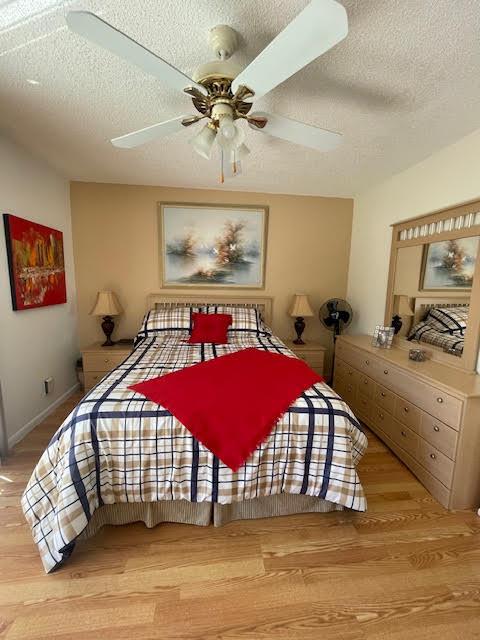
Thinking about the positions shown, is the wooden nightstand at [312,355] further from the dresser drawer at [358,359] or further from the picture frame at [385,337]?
the picture frame at [385,337]

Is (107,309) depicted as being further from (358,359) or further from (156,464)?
(358,359)

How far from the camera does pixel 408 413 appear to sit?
191 centimetres

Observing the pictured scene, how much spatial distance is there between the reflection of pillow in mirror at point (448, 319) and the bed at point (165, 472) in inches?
44.9

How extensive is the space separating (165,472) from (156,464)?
0.20 ft

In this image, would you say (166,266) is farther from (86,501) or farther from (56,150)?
(86,501)

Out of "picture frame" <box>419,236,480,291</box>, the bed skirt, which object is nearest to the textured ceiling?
"picture frame" <box>419,236,480,291</box>

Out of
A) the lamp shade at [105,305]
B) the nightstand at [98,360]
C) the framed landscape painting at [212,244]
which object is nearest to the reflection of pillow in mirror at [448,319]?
the framed landscape painting at [212,244]

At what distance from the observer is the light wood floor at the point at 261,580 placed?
105 cm

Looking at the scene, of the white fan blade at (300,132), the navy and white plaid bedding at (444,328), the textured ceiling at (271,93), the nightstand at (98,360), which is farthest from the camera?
the nightstand at (98,360)

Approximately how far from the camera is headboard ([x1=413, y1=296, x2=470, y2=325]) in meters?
1.89

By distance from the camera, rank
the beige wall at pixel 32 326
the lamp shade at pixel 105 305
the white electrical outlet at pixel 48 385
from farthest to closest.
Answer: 1. the lamp shade at pixel 105 305
2. the white electrical outlet at pixel 48 385
3. the beige wall at pixel 32 326

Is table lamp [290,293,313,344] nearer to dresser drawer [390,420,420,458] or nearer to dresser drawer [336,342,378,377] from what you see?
dresser drawer [336,342,378,377]

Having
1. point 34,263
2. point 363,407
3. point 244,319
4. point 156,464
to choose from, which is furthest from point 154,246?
point 363,407

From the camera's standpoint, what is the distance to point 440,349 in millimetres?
2076
